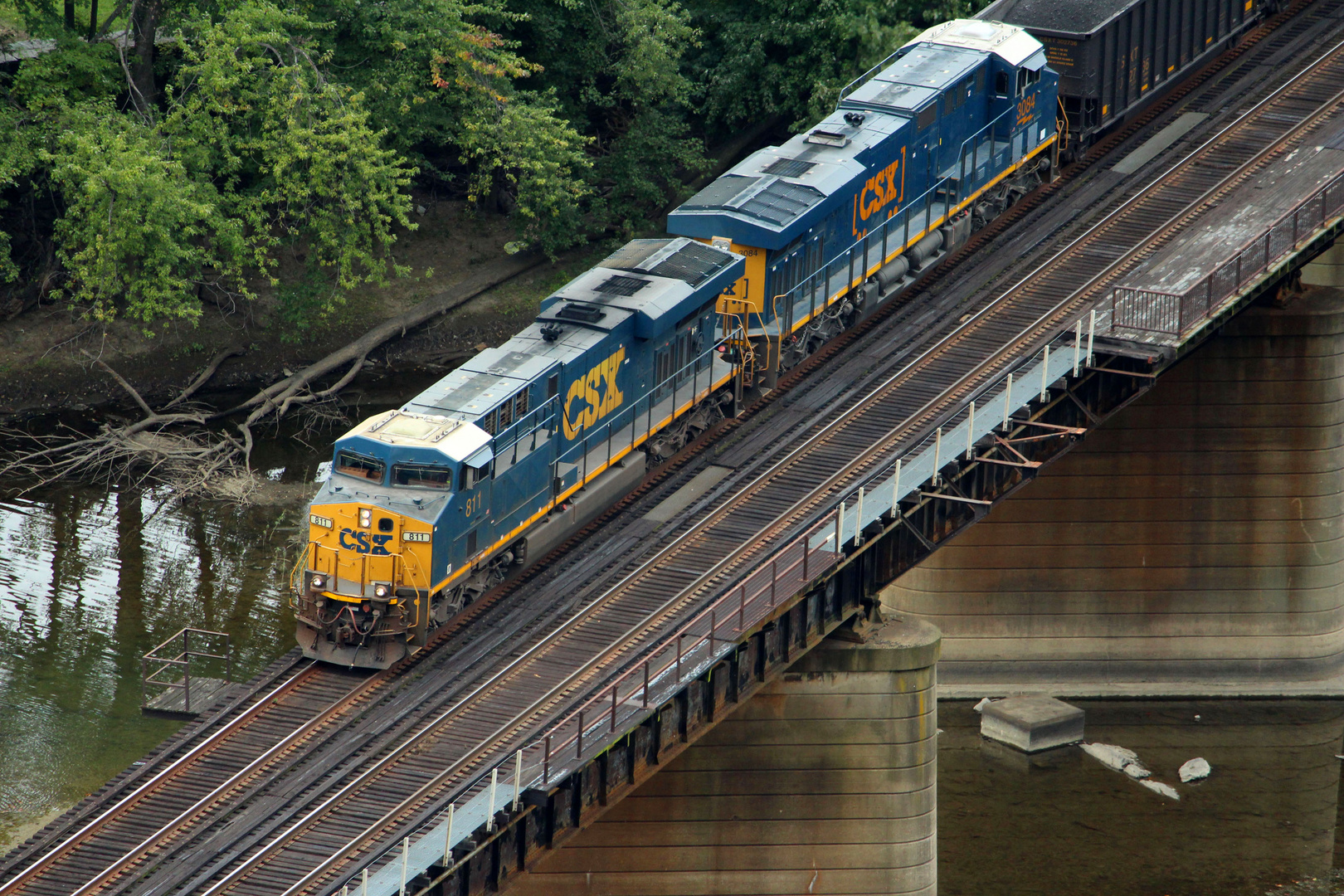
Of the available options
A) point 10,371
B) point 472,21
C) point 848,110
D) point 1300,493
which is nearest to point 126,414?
point 10,371

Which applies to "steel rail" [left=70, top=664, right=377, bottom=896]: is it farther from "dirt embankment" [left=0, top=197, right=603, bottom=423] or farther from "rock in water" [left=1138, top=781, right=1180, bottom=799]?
"dirt embankment" [left=0, top=197, right=603, bottom=423]

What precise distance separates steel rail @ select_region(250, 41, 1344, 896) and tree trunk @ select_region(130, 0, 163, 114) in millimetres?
25547

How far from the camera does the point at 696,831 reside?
3619cm

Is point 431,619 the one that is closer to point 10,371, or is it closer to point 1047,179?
point 1047,179

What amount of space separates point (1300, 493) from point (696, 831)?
18622 millimetres

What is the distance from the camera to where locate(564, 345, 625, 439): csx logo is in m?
37.9

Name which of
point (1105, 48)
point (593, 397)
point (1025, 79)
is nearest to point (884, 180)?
point (1025, 79)

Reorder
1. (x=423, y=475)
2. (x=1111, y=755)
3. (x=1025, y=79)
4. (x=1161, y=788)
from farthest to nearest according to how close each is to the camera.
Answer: (x=1025, y=79) < (x=1111, y=755) < (x=1161, y=788) < (x=423, y=475)

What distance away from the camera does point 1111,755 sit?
1797 inches

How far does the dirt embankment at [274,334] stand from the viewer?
58.8 metres

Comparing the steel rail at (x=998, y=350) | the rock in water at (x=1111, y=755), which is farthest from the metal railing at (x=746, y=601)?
the rock in water at (x=1111, y=755)

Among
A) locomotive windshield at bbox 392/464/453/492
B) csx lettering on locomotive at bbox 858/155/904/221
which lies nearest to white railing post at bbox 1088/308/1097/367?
csx lettering on locomotive at bbox 858/155/904/221

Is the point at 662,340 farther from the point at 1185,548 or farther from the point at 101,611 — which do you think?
the point at 101,611

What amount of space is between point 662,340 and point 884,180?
844 cm
